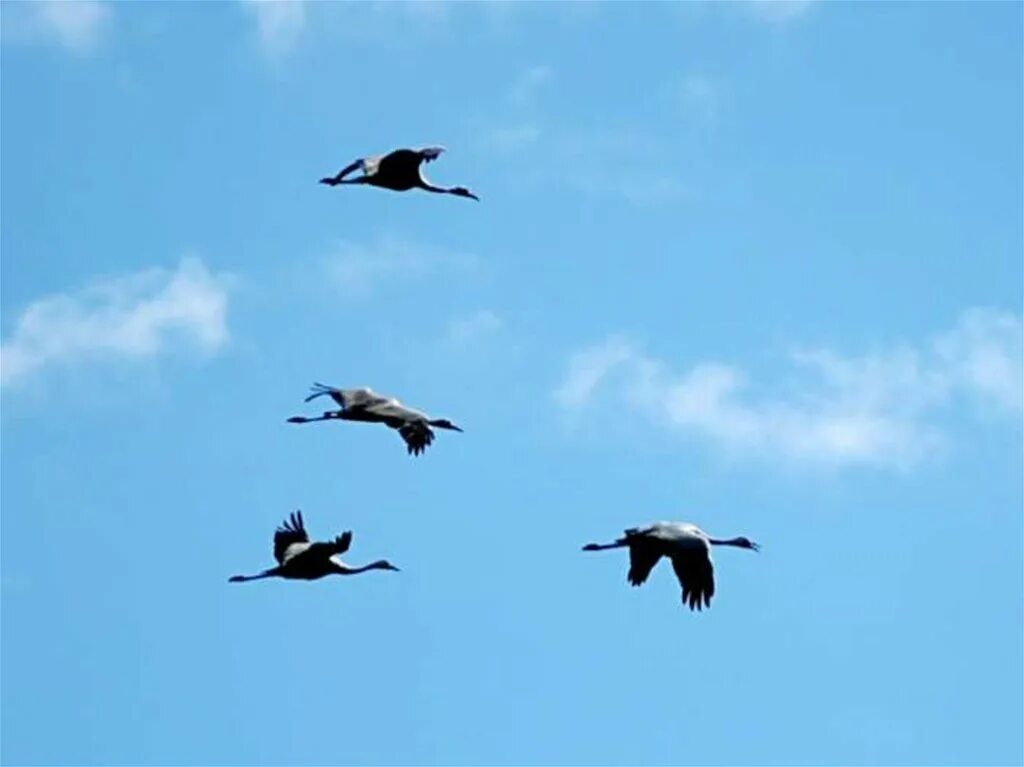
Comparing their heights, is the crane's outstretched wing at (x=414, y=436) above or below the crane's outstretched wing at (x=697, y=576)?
above


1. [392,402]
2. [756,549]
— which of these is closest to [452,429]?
[392,402]

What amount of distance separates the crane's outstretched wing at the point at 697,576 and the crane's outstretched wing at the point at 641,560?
62 centimetres

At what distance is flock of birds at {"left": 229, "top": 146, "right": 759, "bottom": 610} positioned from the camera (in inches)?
1578

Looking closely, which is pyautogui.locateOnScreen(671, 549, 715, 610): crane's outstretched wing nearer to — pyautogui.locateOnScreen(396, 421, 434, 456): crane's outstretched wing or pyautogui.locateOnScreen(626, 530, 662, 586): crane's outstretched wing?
pyautogui.locateOnScreen(626, 530, 662, 586): crane's outstretched wing

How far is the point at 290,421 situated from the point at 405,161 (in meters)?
3.35

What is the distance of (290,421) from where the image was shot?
4328 cm

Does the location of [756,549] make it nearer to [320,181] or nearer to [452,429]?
[452,429]

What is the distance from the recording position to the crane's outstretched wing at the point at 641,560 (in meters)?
40.8

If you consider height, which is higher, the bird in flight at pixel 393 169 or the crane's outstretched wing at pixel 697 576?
the bird in flight at pixel 393 169

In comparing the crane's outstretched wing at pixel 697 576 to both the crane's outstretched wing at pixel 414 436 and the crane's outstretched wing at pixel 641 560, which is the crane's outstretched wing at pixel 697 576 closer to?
the crane's outstretched wing at pixel 641 560

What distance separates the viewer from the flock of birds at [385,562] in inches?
1578

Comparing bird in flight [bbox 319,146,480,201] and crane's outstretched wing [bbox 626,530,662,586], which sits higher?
bird in flight [bbox 319,146,480,201]

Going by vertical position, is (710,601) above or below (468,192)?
below

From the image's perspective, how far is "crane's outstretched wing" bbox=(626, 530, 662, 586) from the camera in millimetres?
40750
